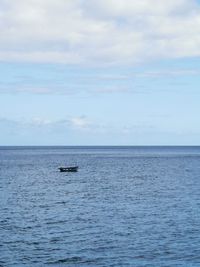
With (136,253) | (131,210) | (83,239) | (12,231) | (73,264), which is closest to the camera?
(73,264)

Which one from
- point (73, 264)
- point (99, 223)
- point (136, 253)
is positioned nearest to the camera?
point (73, 264)

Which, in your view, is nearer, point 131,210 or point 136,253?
point 136,253

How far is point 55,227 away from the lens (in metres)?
49.8

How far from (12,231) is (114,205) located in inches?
780

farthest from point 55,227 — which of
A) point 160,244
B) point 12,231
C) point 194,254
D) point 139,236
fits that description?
point 194,254

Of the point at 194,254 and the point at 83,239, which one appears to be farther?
the point at 83,239

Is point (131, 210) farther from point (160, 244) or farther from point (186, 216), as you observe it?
point (160, 244)

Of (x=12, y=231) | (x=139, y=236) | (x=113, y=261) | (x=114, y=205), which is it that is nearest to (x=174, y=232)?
(x=139, y=236)

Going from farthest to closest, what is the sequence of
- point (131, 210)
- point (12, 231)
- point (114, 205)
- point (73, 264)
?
point (114, 205), point (131, 210), point (12, 231), point (73, 264)

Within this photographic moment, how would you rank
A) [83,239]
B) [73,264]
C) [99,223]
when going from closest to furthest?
[73,264] → [83,239] → [99,223]

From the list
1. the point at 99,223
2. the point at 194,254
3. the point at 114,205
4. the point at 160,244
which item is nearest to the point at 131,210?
the point at 114,205

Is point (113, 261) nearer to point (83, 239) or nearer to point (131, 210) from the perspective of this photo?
point (83, 239)

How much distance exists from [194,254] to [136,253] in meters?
4.48

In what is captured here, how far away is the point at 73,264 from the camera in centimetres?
3525
